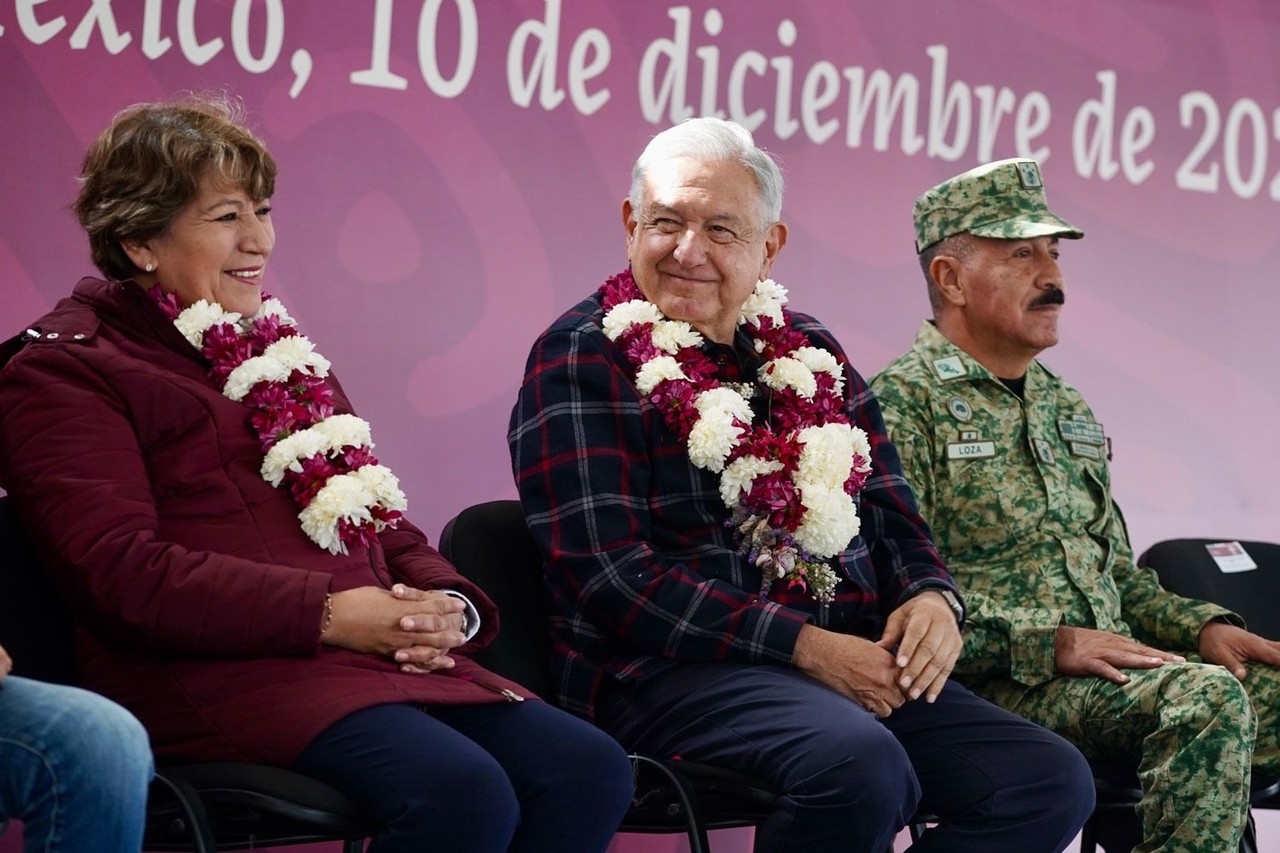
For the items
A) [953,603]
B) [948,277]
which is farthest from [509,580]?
[948,277]

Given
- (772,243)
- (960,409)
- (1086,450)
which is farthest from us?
(1086,450)

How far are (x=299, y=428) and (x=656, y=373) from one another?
614 millimetres

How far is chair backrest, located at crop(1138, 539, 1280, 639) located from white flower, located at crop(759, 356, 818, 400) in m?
1.15

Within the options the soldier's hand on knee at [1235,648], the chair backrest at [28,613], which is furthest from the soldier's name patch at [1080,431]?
the chair backrest at [28,613]

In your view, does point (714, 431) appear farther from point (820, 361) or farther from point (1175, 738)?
point (1175, 738)

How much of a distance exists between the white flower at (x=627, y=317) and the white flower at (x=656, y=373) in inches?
3.6

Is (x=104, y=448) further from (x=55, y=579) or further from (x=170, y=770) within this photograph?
(x=170, y=770)

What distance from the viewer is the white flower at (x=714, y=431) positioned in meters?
2.77

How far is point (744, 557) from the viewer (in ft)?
9.25

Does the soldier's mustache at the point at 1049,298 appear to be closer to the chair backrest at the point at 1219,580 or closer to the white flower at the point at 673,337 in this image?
A: the chair backrest at the point at 1219,580

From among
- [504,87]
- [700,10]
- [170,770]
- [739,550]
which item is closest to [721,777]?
[739,550]

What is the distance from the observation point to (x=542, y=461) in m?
2.73

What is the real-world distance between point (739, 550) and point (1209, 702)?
89 cm

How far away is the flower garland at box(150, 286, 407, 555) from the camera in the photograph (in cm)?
250
